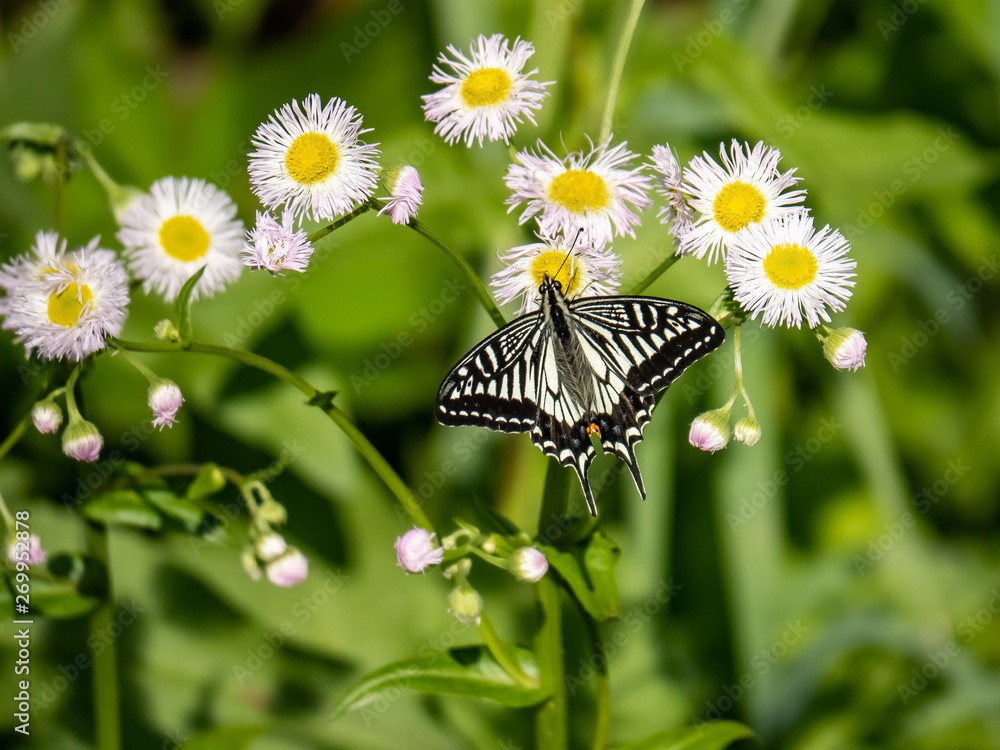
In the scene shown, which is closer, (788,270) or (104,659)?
(788,270)

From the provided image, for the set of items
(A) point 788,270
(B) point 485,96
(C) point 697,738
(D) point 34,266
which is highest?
(B) point 485,96

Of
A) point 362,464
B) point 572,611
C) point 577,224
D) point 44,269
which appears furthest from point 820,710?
point 44,269

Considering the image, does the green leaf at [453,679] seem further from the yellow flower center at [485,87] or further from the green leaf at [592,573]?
the yellow flower center at [485,87]

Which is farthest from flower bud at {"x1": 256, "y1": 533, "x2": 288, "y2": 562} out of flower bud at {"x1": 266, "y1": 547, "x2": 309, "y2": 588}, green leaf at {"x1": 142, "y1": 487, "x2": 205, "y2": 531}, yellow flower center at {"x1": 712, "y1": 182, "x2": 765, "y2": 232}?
yellow flower center at {"x1": 712, "y1": 182, "x2": 765, "y2": 232}

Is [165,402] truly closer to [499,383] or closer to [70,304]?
[70,304]

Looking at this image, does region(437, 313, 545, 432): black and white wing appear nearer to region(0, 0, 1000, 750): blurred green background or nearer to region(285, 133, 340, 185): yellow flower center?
region(285, 133, 340, 185): yellow flower center

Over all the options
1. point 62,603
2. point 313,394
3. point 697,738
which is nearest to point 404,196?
point 313,394

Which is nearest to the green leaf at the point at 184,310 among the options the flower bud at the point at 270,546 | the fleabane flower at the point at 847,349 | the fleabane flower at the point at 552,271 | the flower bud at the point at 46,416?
the flower bud at the point at 46,416
